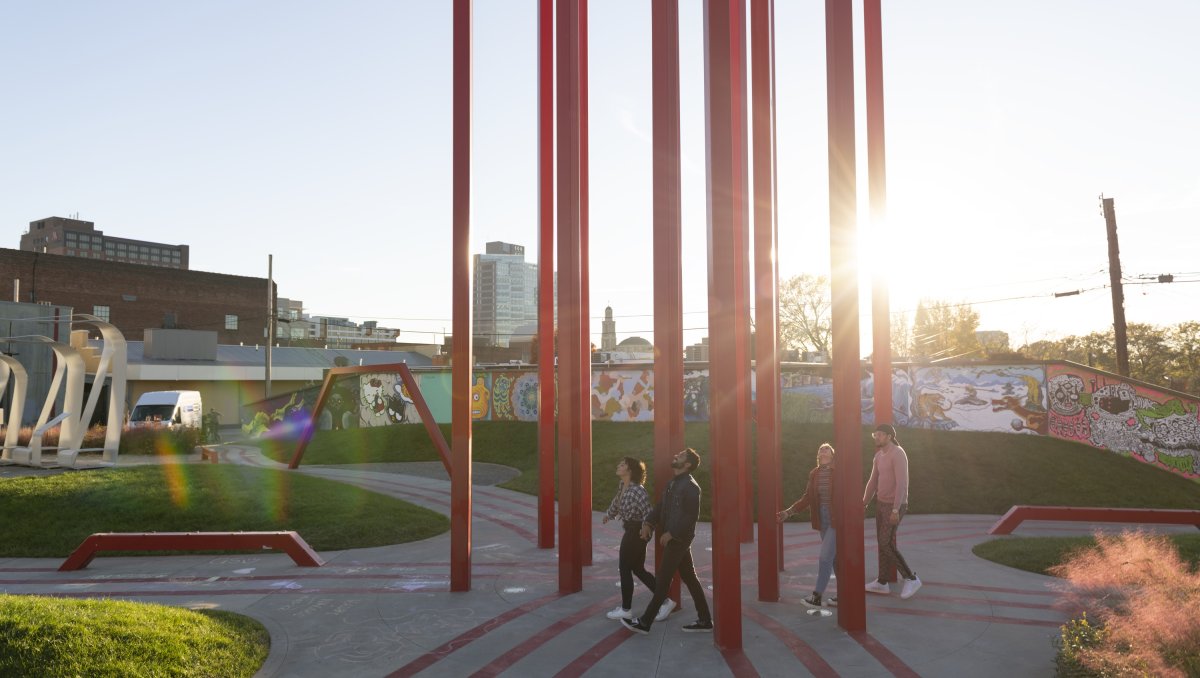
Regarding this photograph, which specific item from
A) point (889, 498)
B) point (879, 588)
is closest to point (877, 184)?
point (889, 498)

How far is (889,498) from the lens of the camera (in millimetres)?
8688

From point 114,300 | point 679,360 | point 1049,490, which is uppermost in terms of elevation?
point 114,300

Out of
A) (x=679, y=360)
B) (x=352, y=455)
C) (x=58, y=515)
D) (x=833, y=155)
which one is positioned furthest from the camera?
(x=352, y=455)

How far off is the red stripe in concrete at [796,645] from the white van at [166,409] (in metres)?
29.4

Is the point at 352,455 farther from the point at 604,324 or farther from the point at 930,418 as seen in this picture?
the point at 604,324

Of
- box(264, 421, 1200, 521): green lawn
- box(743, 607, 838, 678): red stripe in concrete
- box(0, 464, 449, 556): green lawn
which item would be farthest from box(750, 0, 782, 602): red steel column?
box(0, 464, 449, 556): green lawn

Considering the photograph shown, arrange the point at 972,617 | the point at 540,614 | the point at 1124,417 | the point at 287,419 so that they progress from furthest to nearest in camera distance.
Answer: the point at 287,419, the point at 1124,417, the point at 540,614, the point at 972,617

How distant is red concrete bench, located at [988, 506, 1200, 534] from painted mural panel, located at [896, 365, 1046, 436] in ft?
27.0

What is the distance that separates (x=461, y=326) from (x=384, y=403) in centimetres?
2681

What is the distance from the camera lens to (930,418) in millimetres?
23156

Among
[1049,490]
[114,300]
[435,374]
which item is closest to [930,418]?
[1049,490]

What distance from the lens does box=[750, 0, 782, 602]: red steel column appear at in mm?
8656

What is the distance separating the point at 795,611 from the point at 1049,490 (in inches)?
492

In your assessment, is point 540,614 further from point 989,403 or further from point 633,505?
point 989,403
